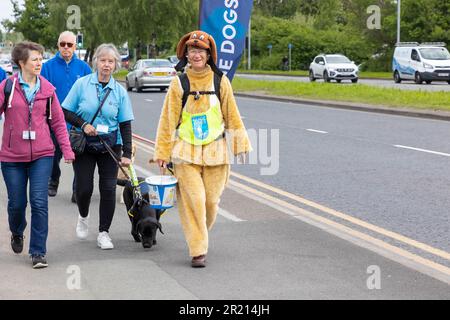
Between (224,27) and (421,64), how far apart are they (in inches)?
1142

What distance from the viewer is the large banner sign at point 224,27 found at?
11.5 m

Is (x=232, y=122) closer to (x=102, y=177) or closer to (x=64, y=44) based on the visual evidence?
(x=102, y=177)

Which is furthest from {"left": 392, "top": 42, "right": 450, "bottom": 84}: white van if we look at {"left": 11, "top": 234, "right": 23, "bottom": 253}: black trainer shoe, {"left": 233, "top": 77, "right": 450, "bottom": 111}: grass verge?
{"left": 11, "top": 234, "right": 23, "bottom": 253}: black trainer shoe

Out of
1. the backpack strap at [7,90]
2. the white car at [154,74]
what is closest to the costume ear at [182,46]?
the backpack strap at [7,90]

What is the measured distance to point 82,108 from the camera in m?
7.21

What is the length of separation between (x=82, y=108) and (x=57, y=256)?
121 centimetres

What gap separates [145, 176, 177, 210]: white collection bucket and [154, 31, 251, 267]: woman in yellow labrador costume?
0.08 m

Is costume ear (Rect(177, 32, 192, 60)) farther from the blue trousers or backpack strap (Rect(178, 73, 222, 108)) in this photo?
the blue trousers

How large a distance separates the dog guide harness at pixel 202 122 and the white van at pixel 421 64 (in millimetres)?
33739

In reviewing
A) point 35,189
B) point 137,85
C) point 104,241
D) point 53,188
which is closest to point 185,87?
point 35,189

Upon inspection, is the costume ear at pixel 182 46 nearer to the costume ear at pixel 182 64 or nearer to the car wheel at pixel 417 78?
the costume ear at pixel 182 64

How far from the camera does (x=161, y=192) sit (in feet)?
21.7

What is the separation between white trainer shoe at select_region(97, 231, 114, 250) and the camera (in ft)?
23.4
